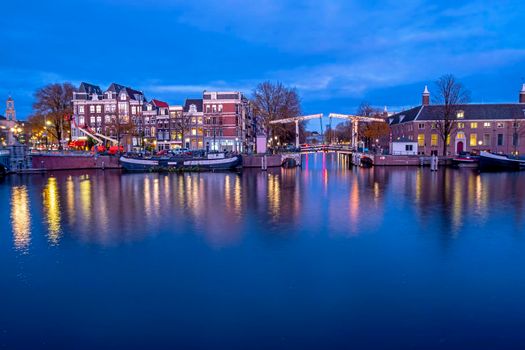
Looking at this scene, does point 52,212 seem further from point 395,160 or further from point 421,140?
point 421,140

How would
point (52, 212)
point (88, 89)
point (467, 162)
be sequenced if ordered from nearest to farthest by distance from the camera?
1. point (52, 212)
2. point (467, 162)
3. point (88, 89)

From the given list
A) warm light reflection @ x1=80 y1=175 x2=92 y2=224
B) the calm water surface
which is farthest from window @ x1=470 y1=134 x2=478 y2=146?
warm light reflection @ x1=80 y1=175 x2=92 y2=224

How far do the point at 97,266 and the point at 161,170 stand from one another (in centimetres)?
4142

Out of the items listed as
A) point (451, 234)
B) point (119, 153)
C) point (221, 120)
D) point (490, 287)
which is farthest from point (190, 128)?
point (490, 287)

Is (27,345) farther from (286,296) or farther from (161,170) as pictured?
(161,170)

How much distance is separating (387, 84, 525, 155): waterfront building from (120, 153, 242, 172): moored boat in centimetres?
3376

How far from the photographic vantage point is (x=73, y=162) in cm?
5862

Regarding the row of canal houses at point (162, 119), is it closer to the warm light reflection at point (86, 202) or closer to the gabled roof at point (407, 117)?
the gabled roof at point (407, 117)

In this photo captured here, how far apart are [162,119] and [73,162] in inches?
955

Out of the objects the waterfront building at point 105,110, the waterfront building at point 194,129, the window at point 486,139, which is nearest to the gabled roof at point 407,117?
the window at point 486,139

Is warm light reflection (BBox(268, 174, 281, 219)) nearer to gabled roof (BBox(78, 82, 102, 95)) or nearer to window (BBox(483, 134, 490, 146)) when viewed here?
window (BBox(483, 134, 490, 146))

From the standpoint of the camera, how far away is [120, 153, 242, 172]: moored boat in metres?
53.5

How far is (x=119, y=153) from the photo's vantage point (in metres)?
62.4

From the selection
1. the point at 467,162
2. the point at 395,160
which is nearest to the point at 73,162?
the point at 395,160
